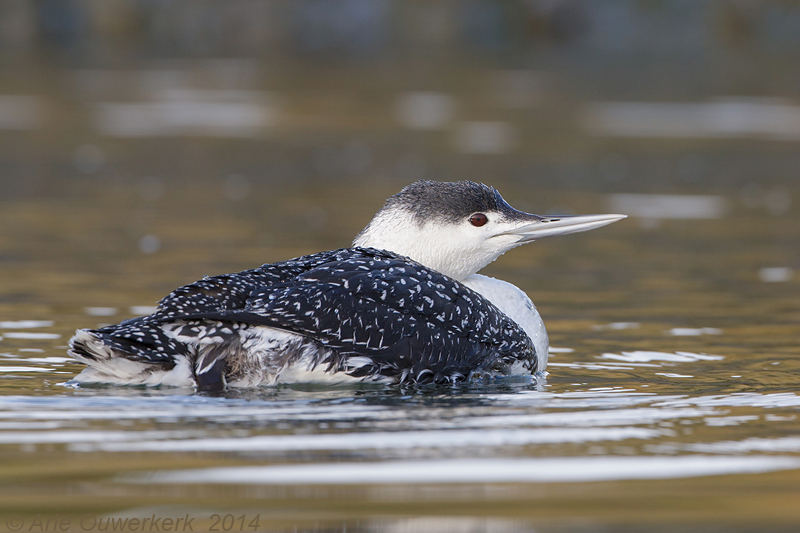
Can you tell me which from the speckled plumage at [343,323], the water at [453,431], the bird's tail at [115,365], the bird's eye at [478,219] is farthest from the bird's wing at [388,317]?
the bird's eye at [478,219]

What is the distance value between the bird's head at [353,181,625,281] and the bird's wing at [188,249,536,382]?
0.35m

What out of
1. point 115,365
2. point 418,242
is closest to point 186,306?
point 115,365

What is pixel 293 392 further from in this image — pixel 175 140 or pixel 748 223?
pixel 175 140

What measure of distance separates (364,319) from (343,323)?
10 cm

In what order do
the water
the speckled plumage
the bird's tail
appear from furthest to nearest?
the speckled plumage
the bird's tail
the water

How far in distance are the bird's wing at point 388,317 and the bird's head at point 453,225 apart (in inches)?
13.7

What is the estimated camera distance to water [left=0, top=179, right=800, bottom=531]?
3.88m

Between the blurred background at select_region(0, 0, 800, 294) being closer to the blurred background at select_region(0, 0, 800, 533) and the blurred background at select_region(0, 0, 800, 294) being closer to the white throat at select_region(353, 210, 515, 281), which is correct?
the blurred background at select_region(0, 0, 800, 533)

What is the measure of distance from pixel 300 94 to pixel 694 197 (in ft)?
37.9

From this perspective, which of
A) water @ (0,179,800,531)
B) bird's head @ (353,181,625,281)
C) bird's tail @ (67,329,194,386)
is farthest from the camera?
bird's head @ (353,181,625,281)

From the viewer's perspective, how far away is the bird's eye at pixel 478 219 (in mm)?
6348

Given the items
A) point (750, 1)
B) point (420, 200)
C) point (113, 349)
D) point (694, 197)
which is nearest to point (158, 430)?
point (113, 349)

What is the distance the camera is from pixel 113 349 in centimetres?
516

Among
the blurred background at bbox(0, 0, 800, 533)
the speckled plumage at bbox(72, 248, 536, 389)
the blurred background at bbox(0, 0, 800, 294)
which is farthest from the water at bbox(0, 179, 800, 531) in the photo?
the blurred background at bbox(0, 0, 800, 294)
